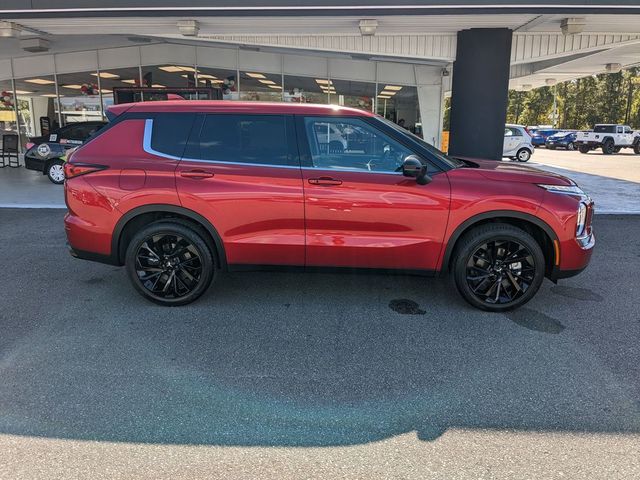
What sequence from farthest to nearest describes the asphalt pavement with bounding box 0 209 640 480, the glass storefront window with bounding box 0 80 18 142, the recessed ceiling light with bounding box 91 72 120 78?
the glass storefront window with bounding box 0 80 18 142 < the recessed ceiling light with bounding box 91 72 120 78 < the asphalt pavement with bounding box 0 209 640 480

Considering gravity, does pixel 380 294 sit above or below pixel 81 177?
below

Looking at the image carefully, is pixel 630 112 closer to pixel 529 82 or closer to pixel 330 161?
pixel 529 82

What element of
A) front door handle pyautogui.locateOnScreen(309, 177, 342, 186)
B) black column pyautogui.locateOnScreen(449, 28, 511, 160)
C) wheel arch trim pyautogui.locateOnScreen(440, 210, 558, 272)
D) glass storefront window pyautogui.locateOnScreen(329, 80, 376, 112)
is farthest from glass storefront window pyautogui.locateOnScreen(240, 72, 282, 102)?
wheel arch trim pyautogui.locateOnScreen(440, 210, 558, 272)

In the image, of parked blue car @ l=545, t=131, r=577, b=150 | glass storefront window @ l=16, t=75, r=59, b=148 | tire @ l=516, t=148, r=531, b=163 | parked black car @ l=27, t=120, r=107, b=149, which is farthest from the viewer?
parked blue car @ l=545, t=131, r=577, b=150

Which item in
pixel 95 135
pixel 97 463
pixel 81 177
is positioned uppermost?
pixel 95 135

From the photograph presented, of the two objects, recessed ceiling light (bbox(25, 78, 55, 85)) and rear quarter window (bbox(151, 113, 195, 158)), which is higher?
recessed ceiling light (bbox(25, 78, 55, 85))

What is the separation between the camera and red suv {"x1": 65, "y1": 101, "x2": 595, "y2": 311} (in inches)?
169

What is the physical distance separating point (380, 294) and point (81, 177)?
3.02 meters

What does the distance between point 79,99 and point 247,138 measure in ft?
49.5

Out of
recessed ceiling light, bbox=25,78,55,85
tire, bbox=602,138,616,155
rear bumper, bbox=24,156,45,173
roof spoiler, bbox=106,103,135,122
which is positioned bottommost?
rear bumper, bbox=24,156,45,173

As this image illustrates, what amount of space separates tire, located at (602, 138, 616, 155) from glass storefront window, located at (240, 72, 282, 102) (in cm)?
2386

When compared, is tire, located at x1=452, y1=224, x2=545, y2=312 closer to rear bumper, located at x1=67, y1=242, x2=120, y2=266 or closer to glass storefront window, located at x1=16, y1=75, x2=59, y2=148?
rear bumper, located at x1=67, y1=242, x2=120, y2=266

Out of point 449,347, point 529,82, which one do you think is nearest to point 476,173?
point 449,347

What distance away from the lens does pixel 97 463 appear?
259 cm
